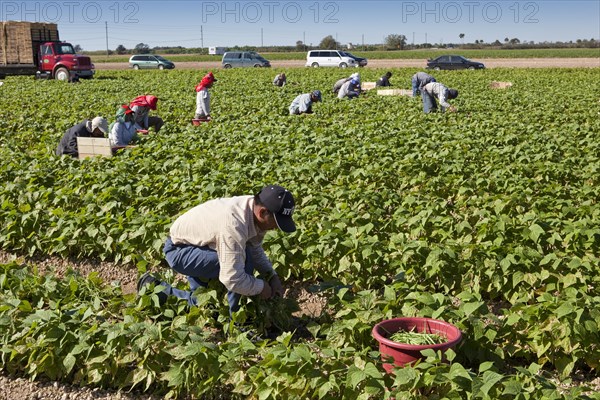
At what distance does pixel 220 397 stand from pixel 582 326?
2.21m

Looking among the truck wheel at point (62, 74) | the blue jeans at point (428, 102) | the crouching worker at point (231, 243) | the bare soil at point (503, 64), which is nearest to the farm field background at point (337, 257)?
the crouching worker at point (231, 243)

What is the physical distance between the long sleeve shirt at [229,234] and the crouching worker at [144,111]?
6.92m

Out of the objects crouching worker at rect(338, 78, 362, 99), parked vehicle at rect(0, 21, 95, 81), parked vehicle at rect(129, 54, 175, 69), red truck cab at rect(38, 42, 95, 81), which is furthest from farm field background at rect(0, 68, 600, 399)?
parked vehicle at rect(129, 54, 175, 69)

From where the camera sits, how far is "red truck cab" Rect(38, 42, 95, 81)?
3120 cm

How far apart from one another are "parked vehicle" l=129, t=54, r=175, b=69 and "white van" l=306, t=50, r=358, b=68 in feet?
30.5

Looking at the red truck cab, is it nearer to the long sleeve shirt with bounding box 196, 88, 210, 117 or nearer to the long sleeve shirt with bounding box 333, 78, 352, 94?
the long sleeve shirt with bounding box 333, 78, 352, 94

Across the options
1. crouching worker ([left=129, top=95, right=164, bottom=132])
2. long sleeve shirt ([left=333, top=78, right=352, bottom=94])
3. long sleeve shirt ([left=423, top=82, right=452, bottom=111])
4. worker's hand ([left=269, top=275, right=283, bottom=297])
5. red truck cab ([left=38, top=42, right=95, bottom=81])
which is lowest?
worker's hand ([left=269, top=275, right=283, bottom=297])

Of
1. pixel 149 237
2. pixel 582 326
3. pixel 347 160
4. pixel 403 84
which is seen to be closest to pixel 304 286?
pixel 149 237

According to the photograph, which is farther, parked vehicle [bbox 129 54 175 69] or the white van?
parked vehicle [bbox 129 54 175 69]

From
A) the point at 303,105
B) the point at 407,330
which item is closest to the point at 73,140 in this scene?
the point at 303,105

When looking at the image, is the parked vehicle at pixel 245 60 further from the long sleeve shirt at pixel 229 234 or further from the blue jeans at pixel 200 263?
the long sleeve shirt at pixel 229 234

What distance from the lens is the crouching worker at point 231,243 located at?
439cm

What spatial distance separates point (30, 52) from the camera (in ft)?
108

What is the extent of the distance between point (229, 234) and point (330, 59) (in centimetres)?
4121
